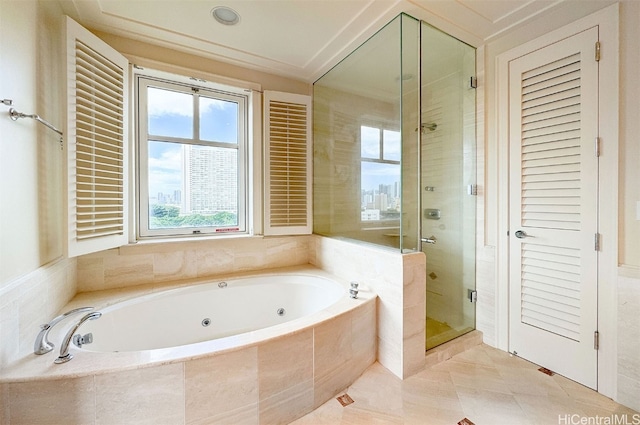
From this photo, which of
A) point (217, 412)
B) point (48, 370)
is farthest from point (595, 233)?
point (48, 370)

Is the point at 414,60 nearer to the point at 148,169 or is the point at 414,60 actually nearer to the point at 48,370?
the point at 148,169

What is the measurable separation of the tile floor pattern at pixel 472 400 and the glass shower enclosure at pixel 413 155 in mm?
314

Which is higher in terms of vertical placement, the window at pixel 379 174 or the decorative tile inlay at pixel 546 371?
the window at pixel 379 174

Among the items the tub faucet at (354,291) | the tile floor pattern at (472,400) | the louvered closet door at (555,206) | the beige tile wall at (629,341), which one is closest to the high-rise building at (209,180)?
the tub faucet at (354,291)

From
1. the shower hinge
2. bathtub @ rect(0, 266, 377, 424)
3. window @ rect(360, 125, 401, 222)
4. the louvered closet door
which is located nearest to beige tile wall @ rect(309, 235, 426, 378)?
bathtub @ rect(0, 266, 377, 424)

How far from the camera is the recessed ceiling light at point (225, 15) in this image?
1723 mm

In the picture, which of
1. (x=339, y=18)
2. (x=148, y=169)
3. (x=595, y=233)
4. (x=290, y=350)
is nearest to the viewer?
(x=290, y=350)

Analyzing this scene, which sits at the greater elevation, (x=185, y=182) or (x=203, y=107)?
(x=203, y=107)

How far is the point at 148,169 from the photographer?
7.30 ft

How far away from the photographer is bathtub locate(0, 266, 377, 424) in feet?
3.44

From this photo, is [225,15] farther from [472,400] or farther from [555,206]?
[472,400]

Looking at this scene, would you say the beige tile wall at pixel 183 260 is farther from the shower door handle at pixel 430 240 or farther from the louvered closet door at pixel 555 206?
the louvered closet door at pixel 555 206

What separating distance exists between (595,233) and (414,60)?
5.03 feet

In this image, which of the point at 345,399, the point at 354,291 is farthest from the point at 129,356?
the point at 354,291
